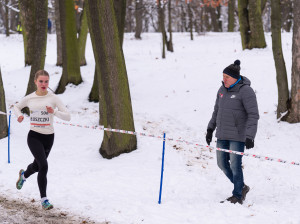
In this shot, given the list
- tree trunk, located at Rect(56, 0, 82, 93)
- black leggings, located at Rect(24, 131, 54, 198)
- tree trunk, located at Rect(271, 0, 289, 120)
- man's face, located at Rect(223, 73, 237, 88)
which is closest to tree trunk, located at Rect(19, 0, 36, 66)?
tree trunk, located at Rect(56, 0, 82, 93)

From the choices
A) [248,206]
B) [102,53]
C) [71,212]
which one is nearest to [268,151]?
[248,206]

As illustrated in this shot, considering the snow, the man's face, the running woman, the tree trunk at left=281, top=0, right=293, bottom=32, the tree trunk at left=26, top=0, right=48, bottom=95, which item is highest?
the tree trunk at left=281, top=0, right=293, bottom=32

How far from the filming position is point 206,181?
7.57 metres

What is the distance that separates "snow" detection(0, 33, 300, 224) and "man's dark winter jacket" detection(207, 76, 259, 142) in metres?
1.13

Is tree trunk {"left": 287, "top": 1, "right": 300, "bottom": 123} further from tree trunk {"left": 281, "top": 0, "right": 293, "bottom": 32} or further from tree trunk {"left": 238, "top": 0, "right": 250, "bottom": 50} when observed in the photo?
tree trunk {"left": 281, "top": 0, "right": 293, "bottom": 32}

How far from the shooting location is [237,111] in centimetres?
605

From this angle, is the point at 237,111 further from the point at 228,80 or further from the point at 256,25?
the point at 256,25

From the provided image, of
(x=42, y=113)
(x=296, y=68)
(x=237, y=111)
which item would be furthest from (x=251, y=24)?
A: (x=42, y=113)

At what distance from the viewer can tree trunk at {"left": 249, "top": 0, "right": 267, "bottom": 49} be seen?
17734 millimetres

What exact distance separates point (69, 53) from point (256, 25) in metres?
8.80

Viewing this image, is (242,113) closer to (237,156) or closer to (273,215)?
(237,156)

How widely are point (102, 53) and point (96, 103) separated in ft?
13.8

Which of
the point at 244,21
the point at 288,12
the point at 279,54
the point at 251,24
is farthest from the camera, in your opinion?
the point at 288,12

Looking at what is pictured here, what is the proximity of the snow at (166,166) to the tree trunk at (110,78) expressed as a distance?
0.35 meters
